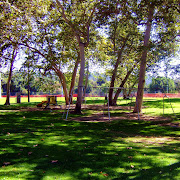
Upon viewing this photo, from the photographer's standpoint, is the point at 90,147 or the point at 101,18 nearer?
the point at 90,147

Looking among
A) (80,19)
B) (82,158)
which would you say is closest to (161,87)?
(80,19)

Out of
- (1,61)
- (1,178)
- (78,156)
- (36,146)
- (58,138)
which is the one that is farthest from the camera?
(1,61)

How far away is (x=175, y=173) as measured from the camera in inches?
189

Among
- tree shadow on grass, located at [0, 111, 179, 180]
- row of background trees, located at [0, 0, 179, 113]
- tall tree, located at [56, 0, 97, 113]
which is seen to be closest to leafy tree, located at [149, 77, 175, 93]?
row of background trees, located at [0, 0, 179, 113]

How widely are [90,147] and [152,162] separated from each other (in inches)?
82.4

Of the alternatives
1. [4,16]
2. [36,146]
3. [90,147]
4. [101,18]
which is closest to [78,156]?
[90,147]

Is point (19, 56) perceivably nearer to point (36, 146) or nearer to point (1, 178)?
point (36, 146)

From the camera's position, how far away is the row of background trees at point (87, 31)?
494 inches

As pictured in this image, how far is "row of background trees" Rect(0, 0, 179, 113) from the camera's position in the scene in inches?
494

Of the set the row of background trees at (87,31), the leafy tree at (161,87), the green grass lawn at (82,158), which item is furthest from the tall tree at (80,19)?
the green grass lawn at (82,158)

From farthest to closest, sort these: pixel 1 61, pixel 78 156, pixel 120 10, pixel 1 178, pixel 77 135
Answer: pixel 1 61 < pixel 120 10 < pixel 77 135 < pixel 78 156 < pixel 1 178

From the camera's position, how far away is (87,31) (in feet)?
56.6

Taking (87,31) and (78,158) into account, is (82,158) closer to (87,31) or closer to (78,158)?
(78,158)

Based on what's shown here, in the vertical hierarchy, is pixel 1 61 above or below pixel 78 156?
above
